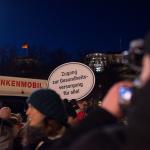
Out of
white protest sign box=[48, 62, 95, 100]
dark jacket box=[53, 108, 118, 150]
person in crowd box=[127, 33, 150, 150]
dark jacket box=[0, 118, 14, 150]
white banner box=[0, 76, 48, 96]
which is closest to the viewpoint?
person in crowd box=[127, 33, 150, 150]

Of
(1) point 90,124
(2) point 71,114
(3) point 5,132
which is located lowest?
(3) point 5,132

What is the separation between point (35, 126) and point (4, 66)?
1783 inches

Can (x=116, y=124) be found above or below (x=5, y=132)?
above

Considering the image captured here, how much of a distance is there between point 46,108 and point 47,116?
0.06 meters

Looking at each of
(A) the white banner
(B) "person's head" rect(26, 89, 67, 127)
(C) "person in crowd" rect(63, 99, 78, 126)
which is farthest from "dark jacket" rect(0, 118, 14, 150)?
(A) the white banner

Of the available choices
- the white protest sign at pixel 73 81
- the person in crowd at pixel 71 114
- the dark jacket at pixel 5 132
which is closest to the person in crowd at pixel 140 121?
the person in crowd at pixel 71 114

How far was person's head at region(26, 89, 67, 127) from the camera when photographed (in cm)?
347

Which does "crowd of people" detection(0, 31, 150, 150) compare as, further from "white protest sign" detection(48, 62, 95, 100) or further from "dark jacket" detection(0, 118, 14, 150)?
"white protest sign" detection(48, 62, 95, 100)

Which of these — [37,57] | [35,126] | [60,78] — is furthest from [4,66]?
[35,126]

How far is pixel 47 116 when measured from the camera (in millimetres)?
3516

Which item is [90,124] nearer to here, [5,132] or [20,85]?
[5,132]

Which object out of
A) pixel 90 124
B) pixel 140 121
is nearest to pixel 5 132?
pixel 90 124

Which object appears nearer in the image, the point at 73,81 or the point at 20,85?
the point at 73,81

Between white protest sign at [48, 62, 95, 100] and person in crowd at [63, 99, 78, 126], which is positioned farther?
white protest sign at [48, 62, 95, 100]
